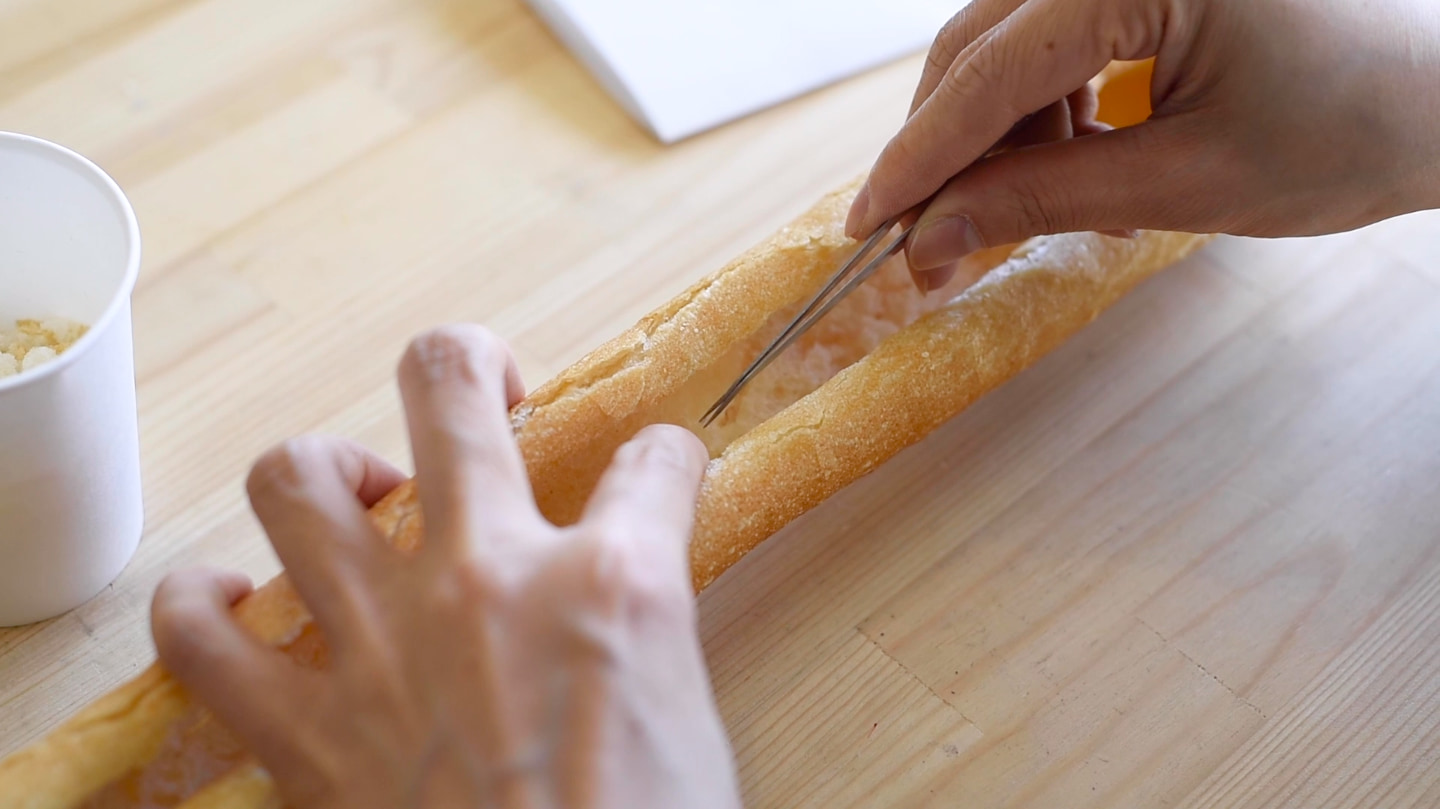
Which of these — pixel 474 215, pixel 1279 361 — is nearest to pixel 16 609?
pixel 474 215

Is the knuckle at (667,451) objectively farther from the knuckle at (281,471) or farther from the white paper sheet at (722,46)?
the white paper sheet at (722,46)

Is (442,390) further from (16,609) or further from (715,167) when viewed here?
(715,167)

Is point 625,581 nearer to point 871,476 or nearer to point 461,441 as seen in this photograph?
point 461,441

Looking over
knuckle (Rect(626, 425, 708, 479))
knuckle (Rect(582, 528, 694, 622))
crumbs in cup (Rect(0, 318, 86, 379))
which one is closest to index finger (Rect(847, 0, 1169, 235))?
knuckle (Rect(626, 425, 708, 479))

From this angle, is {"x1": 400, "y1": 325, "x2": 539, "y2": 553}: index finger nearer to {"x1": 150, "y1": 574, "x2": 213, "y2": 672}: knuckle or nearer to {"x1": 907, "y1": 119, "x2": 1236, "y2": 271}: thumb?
{"x1": 150, "y1": 574, "x2": 213, "y2": 672}: knuckle

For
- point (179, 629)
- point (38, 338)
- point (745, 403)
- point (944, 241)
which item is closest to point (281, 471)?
point (179, 629)

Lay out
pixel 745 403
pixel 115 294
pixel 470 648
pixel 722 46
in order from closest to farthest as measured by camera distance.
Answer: pixel 470 648 < pixel 115 294 < pixel 745 403 < pixel 722 46

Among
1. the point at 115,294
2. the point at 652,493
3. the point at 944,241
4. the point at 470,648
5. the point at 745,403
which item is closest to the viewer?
the point at 470,648
